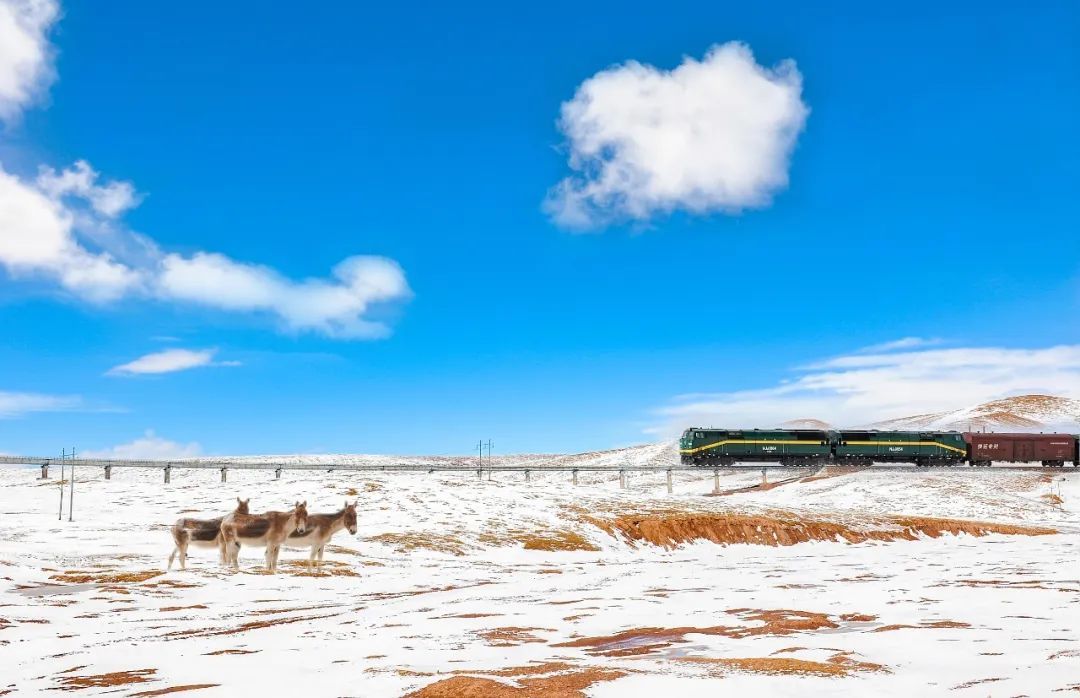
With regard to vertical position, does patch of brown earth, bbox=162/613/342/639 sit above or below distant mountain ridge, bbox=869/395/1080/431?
below

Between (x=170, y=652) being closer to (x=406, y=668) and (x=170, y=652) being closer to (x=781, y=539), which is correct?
(x=406, y=668)

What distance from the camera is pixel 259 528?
23422 millimetres

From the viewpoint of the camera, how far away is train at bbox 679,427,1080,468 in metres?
84.1

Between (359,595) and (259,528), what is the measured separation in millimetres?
4721

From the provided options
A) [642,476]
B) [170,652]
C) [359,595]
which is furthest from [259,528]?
[642,476]

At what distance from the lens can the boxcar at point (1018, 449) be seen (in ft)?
288

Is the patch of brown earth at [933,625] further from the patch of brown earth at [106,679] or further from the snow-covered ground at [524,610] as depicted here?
the patch of brown earth at [106,679]

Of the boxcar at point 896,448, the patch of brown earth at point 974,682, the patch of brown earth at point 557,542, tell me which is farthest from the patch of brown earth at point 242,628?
the boxcar at point 896,448

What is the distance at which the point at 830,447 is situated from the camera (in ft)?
282

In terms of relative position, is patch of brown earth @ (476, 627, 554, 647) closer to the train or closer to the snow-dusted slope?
the train

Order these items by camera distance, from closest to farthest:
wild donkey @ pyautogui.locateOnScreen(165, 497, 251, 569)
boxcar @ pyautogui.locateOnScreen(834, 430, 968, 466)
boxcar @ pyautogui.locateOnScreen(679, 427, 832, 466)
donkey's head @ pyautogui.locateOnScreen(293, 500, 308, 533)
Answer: wild donkey @ pyautogui.locateOnScreen(165, 497, 251, 569)
donkey's head @ pyautogui.locateOnScreen(293, 500, 308, 533)
boxcar @ pyautogui.locateOnScreen(679, 427, 832, 466)
boxcar @ pyautogui.locateOnScreen(834, 430, 968, 466)

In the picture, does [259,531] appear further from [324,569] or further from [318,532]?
[324,569]

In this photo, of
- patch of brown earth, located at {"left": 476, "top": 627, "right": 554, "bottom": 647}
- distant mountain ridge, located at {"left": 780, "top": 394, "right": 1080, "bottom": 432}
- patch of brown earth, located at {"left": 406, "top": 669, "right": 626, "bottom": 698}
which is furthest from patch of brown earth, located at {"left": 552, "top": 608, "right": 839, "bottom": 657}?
distant mountain ridge, located at {"left": 780, "top": 394, "right": 1080, "bottom": 432}

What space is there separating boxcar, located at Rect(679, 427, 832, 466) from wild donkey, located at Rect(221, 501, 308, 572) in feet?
214
